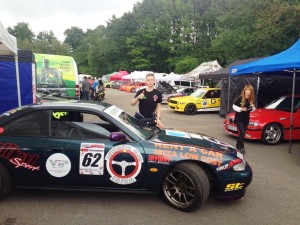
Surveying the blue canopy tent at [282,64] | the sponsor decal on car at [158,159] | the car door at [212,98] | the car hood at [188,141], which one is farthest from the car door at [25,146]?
the car door at [212,98]

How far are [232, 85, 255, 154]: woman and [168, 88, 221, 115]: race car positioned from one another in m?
8.19

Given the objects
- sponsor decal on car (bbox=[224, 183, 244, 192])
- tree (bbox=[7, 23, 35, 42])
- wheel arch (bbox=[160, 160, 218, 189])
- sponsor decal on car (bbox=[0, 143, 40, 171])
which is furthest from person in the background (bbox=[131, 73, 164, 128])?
tree (bbox=[7, 23, 35, 42])

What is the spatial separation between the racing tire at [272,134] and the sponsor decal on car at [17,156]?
6137 millimetres

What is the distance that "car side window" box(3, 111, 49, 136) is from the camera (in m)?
3.72

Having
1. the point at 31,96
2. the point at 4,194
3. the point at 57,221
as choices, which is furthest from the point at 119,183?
the point at 31,96

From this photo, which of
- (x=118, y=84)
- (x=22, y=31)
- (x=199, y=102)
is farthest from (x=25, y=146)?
(x=22, y=31)

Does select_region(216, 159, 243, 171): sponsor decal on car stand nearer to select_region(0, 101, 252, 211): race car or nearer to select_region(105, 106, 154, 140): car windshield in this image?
select_region(0, 101, 252, 211): race car

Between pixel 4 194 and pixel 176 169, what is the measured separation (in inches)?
88.4

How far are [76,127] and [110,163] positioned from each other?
2.32 feet

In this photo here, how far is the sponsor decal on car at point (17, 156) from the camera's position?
3.60 m

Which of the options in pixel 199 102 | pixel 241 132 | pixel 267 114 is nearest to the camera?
pixel 241 132

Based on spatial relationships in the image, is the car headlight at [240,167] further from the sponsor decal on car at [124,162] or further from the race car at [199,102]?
the race car at [199,102]

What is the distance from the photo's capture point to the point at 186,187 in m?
3.60

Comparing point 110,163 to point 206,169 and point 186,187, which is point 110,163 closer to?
point 186,187
